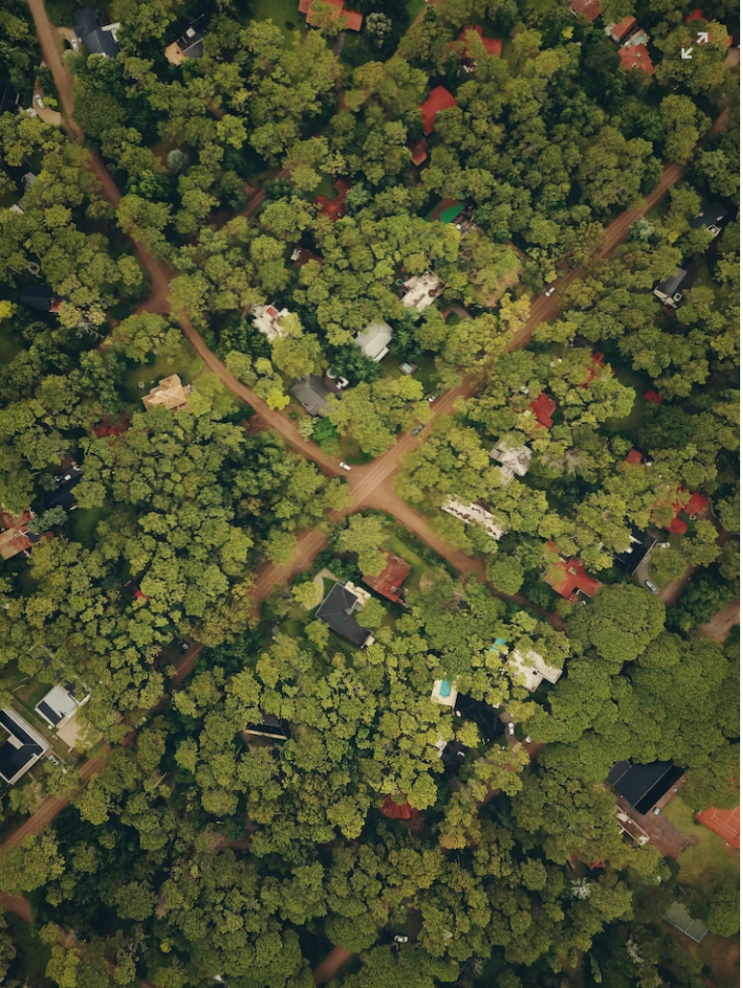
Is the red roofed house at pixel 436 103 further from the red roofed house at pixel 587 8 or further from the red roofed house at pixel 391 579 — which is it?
the red roofed house at pixel 391 579

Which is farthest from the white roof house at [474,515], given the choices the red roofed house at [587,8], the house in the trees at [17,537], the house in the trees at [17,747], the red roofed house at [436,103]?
the red roofed house at [587,8]

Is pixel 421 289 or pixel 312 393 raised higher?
pixel 421 289

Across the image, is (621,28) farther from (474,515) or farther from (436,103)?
(474,515)

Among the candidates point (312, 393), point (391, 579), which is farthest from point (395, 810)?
point (312, 393)

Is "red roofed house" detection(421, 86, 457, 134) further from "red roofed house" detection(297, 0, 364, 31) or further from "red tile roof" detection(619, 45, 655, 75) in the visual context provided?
"red tile roof" detection(619, 45, 655, 75)

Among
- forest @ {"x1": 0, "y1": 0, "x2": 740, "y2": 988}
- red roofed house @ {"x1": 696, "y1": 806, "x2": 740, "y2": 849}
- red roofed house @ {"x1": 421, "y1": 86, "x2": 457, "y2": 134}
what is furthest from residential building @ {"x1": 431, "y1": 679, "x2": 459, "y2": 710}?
red roofed house @ {"x1": 421, "y1": 86, "x2": 457, "y2": 134}
